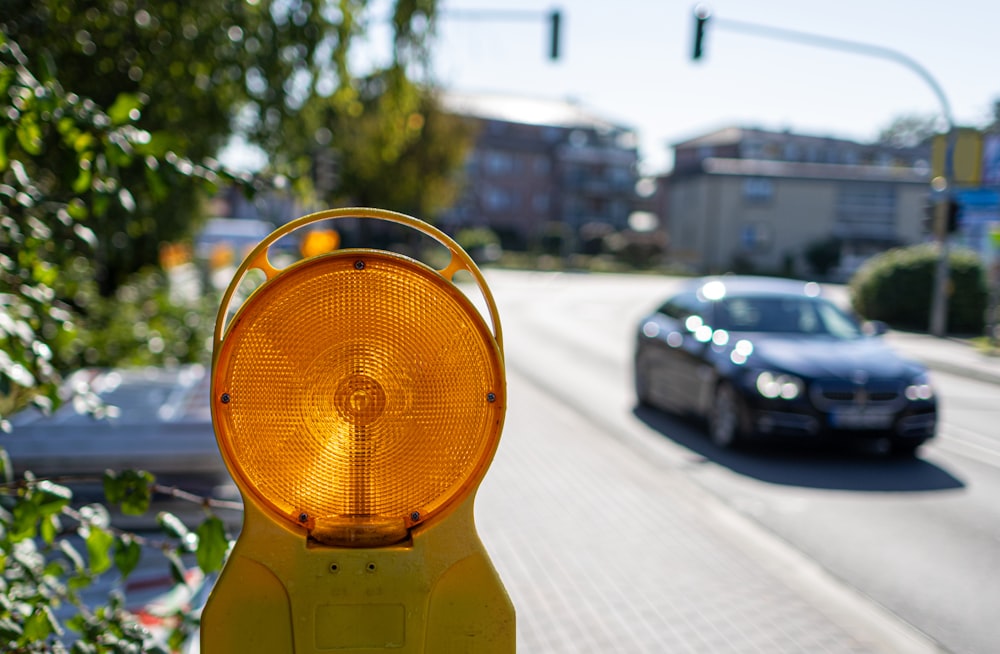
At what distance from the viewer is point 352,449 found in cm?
174

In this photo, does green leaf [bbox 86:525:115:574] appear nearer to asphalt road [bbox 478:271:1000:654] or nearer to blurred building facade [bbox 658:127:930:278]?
asphalt road [bbox 478:271:1000:654]

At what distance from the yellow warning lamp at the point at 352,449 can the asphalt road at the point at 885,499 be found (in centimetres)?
376

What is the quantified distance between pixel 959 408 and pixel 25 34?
11587 millimetres

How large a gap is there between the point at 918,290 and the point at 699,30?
9.99 meters

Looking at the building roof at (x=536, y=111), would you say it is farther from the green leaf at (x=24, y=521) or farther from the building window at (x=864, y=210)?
the green leaf at (x=24, y=521)

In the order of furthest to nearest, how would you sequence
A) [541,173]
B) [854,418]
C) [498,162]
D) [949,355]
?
[541,173] < [498,162] < [949,355] < [854,418]

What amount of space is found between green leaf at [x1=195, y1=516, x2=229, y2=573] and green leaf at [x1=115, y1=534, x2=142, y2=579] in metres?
0.26

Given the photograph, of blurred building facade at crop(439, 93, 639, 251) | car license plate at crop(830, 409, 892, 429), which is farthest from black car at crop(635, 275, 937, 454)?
blurred building facade at crop(439, 93, 639, 251)

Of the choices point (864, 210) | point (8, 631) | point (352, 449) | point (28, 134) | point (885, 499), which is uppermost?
point (864, 210)

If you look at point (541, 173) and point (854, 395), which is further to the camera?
point (541, 173)

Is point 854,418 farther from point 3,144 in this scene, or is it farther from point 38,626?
point 3,144

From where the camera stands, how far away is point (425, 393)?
1742mm

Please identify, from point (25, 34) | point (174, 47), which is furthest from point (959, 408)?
point (25, 34)

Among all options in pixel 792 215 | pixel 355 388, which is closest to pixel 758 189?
pixel 792 215
